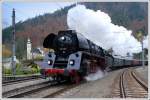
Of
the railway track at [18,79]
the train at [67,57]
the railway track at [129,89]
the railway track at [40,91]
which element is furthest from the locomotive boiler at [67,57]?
the railway track at [129,89]

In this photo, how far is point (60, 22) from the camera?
14.1 m

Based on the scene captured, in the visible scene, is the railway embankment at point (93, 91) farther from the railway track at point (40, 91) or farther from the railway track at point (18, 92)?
the railway track at point (18, 92)

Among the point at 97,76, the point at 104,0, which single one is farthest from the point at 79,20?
the point at 97,76

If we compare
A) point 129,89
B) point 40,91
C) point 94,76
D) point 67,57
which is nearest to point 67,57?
point 67,57

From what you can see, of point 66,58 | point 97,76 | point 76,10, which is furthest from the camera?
point 97,76

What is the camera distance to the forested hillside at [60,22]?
12.9 m

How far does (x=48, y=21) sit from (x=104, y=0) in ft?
6.59

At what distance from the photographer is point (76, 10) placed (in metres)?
13.5

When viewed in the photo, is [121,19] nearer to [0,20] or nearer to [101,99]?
[101,99]

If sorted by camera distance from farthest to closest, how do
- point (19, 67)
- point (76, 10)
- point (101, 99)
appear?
point (19, 67) < point (76, 10) < point (101, 99)

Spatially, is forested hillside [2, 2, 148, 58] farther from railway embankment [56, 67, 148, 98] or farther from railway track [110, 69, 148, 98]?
railway track [110, 69, 148, 98]

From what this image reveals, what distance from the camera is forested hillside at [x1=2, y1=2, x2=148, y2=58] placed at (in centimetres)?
1293

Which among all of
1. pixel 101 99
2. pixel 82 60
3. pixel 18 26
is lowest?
pixel 101 99

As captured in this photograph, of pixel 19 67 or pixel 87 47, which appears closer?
pixel 19 67
